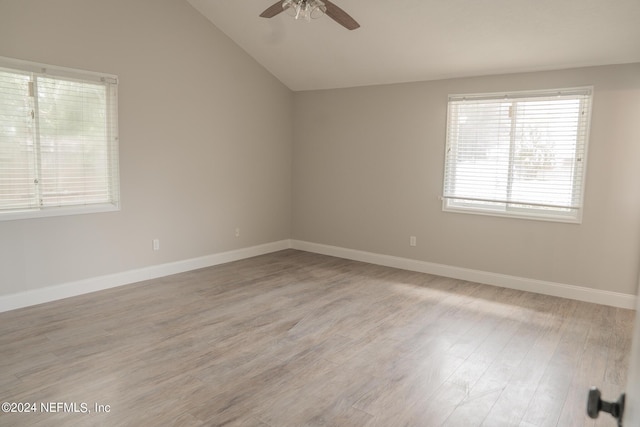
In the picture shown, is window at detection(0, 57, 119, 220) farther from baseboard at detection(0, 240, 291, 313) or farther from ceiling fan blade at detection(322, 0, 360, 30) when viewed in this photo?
ceiling fan blade at detection(322, 0, 360, 30)

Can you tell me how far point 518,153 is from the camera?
182 inches

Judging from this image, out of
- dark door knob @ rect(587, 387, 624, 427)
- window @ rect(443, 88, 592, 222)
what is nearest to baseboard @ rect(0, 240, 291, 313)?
window @ rect(443, 88, 592, 222)

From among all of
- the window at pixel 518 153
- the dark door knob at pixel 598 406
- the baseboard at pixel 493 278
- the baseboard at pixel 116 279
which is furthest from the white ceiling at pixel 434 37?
the dark door knob at pixel 598 406

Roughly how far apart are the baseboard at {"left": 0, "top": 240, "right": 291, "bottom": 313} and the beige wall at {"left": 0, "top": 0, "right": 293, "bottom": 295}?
0.06 m

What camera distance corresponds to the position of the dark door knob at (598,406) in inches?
34.3

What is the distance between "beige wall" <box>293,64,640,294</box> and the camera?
4086mm

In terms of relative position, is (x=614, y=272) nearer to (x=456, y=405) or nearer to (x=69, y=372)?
(x=456, y=405)

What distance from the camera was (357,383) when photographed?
2650 mm

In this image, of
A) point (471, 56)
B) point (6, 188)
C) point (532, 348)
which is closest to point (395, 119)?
point (471, 56)

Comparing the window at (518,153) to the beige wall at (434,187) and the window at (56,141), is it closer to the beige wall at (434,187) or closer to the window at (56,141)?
the beige wall at (434,187)

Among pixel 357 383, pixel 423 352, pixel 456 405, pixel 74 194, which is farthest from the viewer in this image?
pixel 74 194

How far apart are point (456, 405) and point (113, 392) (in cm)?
201

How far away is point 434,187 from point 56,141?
410 cm

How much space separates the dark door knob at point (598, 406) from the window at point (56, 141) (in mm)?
4274
